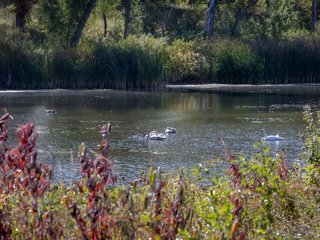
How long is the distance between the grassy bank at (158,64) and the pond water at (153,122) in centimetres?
188

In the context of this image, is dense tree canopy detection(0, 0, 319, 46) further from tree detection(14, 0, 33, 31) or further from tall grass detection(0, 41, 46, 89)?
tall grass detection(0, 41, 46, 89)

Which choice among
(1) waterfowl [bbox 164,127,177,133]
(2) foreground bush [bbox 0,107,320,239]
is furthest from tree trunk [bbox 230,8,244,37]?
(2) foreground bush [bbox 0,107,320,239]

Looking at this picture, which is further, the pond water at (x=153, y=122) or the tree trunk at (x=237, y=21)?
the tree trunk at (x=237, y=21)

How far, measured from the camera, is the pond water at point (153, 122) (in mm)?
17500

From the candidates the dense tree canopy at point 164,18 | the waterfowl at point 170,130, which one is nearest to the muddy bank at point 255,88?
the dense tree canopy at point 164,18

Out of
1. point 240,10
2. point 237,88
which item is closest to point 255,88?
point 237,88

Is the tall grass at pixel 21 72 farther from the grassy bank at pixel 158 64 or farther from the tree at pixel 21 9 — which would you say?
the tree at pixel 21 9

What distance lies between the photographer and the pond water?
57.4 feet

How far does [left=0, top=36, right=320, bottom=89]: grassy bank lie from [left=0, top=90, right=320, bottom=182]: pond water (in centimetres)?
188

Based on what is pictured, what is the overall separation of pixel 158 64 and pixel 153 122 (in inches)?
520

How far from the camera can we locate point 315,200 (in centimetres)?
709

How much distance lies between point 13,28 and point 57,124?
60.3 ft

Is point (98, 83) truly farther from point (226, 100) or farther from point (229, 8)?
point (229, 8)

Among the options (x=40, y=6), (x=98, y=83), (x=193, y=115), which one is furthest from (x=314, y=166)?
(x=40, y=6)
